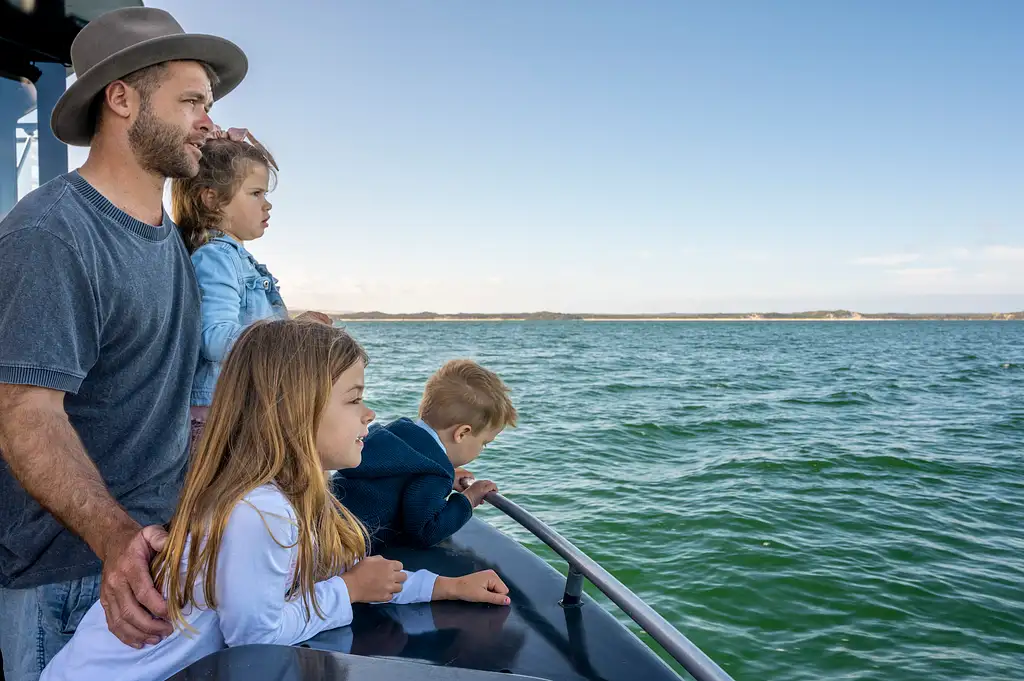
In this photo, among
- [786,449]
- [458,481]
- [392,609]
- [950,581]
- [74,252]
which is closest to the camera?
[74,252]

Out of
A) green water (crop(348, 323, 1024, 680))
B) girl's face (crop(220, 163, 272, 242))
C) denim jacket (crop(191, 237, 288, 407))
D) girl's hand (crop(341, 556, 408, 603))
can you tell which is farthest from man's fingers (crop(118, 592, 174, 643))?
green water (crop(348, 323, 1024, 680))

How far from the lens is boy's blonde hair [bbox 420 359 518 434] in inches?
109

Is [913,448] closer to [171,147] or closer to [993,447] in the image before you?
[993,447]

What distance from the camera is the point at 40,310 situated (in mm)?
1471

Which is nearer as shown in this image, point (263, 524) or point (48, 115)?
point (263, 524)

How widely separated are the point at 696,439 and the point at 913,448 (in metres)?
3.38

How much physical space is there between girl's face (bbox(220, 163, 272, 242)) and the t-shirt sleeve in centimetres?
90

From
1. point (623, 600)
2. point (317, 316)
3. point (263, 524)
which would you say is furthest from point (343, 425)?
point (623, 600)

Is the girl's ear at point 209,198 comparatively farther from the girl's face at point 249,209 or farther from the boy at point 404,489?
the boy at point 404,489

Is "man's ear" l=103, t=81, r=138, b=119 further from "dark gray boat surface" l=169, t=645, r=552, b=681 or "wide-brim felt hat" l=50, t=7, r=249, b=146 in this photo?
"dark gray boat surface" l=169, t=645, r=552, b=681

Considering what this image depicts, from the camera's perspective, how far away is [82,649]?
1378mm

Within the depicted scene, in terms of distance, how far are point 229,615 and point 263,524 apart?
7.6 inches

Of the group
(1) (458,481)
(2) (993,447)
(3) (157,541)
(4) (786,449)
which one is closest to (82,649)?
(3) (157,541)

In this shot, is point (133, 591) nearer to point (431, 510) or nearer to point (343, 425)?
point (343, 425)
